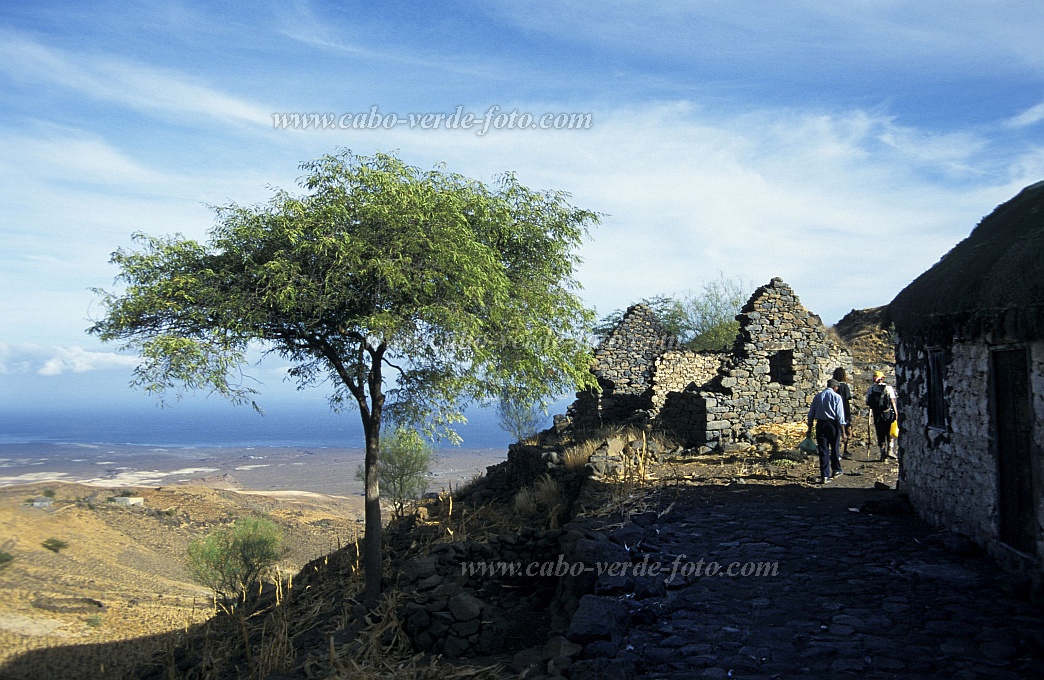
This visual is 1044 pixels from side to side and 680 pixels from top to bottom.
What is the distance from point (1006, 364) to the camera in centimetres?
767

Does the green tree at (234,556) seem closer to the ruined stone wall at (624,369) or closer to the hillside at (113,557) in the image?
the hillside at (113,557)

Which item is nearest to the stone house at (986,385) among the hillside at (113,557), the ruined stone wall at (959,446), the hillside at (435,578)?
the ruined stone wall at (959,446)

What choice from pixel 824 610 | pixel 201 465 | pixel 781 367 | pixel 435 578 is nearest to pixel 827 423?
pixel 824 610

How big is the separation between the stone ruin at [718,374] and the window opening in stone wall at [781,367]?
0.03 m

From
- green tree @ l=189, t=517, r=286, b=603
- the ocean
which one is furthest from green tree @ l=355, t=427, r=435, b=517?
the ocean

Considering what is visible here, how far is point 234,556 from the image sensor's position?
83.9ft

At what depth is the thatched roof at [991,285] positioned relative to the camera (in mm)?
6828

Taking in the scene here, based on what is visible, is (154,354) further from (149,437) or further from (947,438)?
(149,437)

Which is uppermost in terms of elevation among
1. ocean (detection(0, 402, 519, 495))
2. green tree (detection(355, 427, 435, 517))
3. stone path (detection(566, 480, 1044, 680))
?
stone path (detection(566, 480, 1044, 680))

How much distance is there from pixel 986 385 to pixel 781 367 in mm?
13117

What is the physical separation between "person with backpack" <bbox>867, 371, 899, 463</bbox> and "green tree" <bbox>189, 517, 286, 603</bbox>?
65.0 feet

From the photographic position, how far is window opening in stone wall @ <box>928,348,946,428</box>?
372 inches

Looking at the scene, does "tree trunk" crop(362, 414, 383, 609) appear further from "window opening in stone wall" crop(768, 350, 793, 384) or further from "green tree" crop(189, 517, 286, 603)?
"green tree" crop(189, 517, 286, 603)

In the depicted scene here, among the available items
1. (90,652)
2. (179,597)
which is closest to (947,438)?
(90,652)
